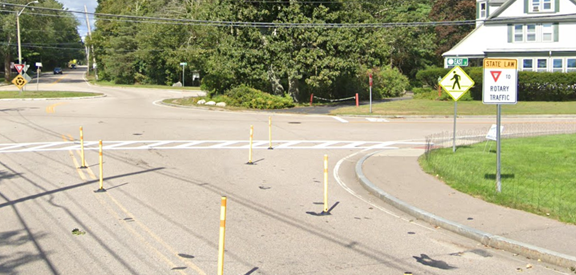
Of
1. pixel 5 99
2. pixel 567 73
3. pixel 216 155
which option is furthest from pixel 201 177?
pixel 5 99

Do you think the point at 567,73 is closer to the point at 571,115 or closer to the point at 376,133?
the point at 571,115

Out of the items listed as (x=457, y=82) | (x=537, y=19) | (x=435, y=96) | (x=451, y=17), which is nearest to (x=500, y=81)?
(x=457, y=82)

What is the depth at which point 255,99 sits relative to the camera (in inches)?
1379

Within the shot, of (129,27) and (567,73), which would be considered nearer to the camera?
(567,73)

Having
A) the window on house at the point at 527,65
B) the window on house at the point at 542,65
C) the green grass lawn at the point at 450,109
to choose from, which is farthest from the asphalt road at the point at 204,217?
the window on house at the point at 542,65

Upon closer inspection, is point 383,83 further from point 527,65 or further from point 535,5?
point 535,5

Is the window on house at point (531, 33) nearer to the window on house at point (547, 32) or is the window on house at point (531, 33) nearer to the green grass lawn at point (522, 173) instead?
the window on house at point (547, 32)

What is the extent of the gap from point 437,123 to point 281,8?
15030mm

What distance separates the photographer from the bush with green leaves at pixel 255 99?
3491 centimetres

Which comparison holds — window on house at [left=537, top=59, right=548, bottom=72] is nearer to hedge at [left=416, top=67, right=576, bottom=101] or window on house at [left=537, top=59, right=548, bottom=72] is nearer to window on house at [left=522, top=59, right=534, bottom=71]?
window on house at [left=522, top=59, right=534, bottom=71]

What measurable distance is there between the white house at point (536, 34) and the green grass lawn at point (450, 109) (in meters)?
5.69

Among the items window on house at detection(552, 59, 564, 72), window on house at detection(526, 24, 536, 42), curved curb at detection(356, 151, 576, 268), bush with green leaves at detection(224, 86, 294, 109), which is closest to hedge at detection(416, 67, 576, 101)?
window on house at detection(552, 59, 564, 72)

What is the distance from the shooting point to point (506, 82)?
9.70 metres

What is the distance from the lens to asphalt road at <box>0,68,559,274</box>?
641cm
